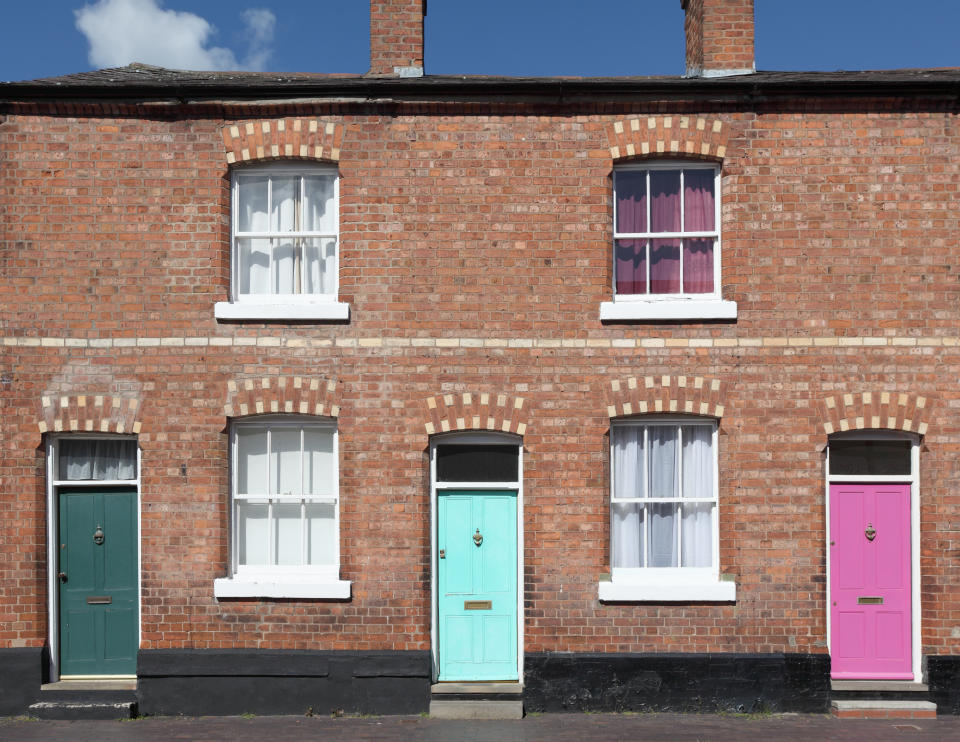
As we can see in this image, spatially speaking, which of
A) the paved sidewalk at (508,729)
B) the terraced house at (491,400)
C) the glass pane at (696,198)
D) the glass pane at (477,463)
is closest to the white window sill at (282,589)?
the terraced house at (491,400)

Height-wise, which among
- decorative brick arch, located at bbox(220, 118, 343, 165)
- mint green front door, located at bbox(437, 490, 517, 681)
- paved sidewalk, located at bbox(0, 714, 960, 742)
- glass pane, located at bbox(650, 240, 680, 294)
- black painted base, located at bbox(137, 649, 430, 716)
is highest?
decorative brick arch, located at bbox(220, 118, 343, 165)

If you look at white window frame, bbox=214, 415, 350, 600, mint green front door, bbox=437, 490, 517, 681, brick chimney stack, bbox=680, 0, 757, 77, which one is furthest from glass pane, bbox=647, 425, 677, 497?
brick chimney stack, bbox=680, 0, 757, 77

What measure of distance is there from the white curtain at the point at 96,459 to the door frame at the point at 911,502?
7.94 meters

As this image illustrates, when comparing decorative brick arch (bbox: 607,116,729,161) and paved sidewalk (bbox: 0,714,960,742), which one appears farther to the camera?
decorative brick arch (bbox: 607,116,729,161)

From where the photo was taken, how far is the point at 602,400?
9289 millimetres

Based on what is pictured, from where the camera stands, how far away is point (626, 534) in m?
9.48

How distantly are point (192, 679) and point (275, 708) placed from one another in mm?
974

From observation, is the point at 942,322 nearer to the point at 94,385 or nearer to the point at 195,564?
the point at 195,564

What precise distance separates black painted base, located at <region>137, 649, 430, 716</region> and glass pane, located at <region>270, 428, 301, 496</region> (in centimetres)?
181

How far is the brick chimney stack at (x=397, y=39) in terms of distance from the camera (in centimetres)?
1016

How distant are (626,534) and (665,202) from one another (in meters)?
3.85

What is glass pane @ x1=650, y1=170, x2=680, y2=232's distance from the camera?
956 centimetres

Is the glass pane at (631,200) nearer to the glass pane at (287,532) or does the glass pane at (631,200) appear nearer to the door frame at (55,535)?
the glass pane at (287,532)

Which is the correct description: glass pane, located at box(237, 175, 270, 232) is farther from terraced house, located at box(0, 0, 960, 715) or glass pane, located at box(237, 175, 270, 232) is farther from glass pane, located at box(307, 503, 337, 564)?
glass pane, located at box(307, 503, 337, 564)
